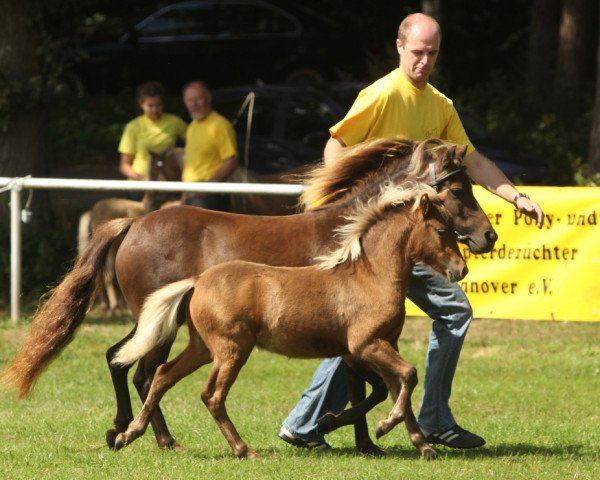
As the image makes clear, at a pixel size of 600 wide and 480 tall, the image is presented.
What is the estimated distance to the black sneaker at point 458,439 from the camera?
732cm

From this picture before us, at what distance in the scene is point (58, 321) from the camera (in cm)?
724

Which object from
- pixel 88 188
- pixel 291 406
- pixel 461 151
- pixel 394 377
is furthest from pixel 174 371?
pixel 88 188

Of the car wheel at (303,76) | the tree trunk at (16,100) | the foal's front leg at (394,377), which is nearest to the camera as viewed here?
the foal's front leg at (394,377)

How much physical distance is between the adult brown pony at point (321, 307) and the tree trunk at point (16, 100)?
26.2ft

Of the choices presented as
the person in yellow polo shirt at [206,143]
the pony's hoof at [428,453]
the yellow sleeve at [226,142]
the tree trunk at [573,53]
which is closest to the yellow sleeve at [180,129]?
the person in yellow polo shirt at [206,143]

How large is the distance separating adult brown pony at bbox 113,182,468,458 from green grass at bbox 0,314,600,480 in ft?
0.97

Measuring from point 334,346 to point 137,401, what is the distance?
3.16 metres

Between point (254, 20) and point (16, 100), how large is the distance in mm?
9339

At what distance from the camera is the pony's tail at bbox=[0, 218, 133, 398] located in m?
7.16

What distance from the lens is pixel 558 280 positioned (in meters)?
10.7

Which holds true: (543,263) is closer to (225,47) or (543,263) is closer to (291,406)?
(291,406)

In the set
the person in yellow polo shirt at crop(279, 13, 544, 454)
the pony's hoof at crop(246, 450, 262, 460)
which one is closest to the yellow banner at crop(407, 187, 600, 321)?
the person in yellow polo shirt at crop(279, 13, 544, 454)

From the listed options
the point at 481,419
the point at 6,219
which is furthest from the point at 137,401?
the point at 6,219

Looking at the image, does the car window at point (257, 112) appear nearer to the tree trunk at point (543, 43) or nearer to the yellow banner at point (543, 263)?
the yellow banner at point (543, 263)
